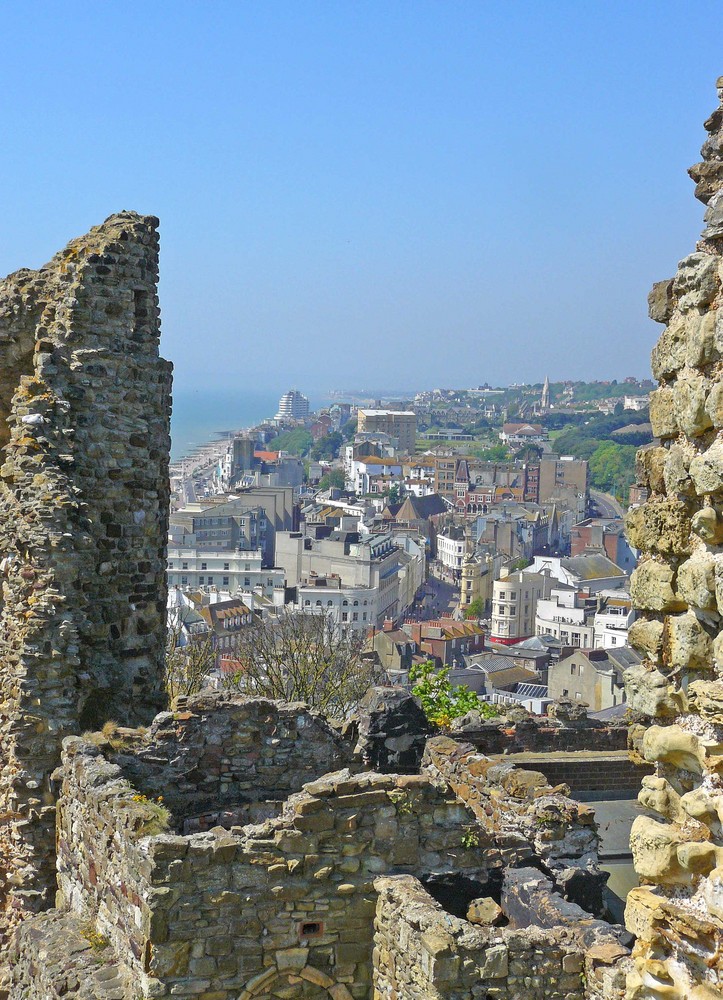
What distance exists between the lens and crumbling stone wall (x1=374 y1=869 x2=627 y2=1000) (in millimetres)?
6773

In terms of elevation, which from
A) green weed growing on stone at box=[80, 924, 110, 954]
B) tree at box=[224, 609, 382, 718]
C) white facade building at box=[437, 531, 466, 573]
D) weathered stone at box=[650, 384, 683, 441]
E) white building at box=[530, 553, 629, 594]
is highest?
white facade building at box=[437, 531, 466, 573]

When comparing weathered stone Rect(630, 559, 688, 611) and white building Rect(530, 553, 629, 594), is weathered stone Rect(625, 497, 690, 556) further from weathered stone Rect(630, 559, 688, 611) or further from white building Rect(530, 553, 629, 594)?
white building Rect(530, 553, 629, 594)

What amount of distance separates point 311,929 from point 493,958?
46.6 inches

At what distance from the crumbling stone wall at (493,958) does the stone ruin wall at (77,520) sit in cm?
330

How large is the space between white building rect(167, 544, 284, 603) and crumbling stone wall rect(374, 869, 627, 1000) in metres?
108

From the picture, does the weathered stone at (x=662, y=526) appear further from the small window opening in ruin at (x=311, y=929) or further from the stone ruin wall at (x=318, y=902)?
the small window opening in ruin at (x=311, y=929)

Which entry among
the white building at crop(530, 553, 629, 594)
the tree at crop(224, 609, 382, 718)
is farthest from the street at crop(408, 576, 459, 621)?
the tree at crop(224, 609, 382, 718)

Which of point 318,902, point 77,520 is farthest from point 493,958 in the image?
point 77,520

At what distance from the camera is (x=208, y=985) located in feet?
24.0

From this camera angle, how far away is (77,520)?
9.64 meters

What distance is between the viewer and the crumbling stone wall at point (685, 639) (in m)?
3.96

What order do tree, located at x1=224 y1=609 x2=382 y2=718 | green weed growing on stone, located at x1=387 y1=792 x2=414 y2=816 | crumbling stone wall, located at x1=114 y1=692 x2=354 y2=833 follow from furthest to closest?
tree, located at x1=224 y1=609 x2=382 y2=718, crumbling stone wall, located at x1=114 y1=692 x2=354 y2=833, green weed growing on stone, located at x1=387 y1=792 x2=414 y2=816

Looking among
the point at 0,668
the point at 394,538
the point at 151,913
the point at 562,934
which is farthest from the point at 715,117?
the point at 394,538

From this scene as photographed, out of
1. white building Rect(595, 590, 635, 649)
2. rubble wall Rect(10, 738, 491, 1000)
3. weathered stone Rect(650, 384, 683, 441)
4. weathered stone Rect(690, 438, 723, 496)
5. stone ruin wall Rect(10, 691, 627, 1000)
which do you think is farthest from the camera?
white building Rect(595, 590, 635, 649)
